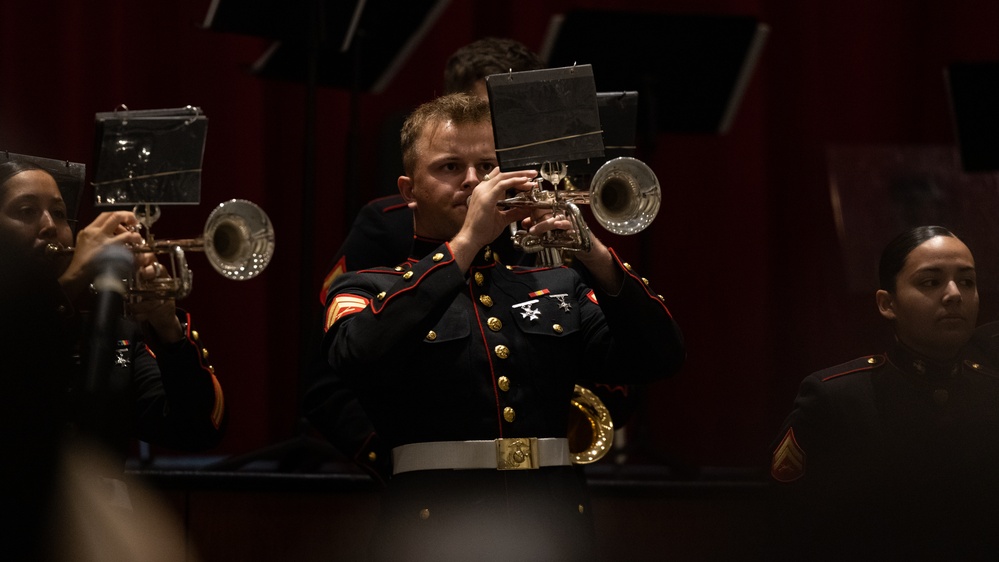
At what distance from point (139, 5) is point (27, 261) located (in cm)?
285

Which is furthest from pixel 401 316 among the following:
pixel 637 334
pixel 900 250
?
pixel 900 250

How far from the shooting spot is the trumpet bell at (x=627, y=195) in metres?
2.47

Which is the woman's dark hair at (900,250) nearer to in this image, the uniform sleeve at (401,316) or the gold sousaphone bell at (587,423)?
the gold sousaphone bell at (587,423)

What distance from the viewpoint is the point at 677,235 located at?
5195 millimetres

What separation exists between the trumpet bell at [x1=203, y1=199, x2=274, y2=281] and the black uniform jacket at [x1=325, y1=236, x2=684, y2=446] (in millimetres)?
256

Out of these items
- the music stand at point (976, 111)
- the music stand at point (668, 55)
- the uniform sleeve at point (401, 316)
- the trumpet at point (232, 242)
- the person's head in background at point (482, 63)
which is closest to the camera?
the uniform sleeve at point (401, 316)

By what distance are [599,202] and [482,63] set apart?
2.71ft

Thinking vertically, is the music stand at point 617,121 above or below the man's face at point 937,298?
above

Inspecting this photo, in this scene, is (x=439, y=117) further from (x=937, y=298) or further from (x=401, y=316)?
(x=937, y=298)

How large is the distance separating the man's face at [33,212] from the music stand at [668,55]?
1790 millimetres

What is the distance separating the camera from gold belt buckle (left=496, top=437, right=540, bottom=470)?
7.85 ft

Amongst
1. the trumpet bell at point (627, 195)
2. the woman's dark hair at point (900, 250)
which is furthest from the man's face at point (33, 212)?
the woman's dark hair at point (900, 250)

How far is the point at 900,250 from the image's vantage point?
2.70 metres

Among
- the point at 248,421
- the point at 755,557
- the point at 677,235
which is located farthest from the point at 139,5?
the point at 755,557
